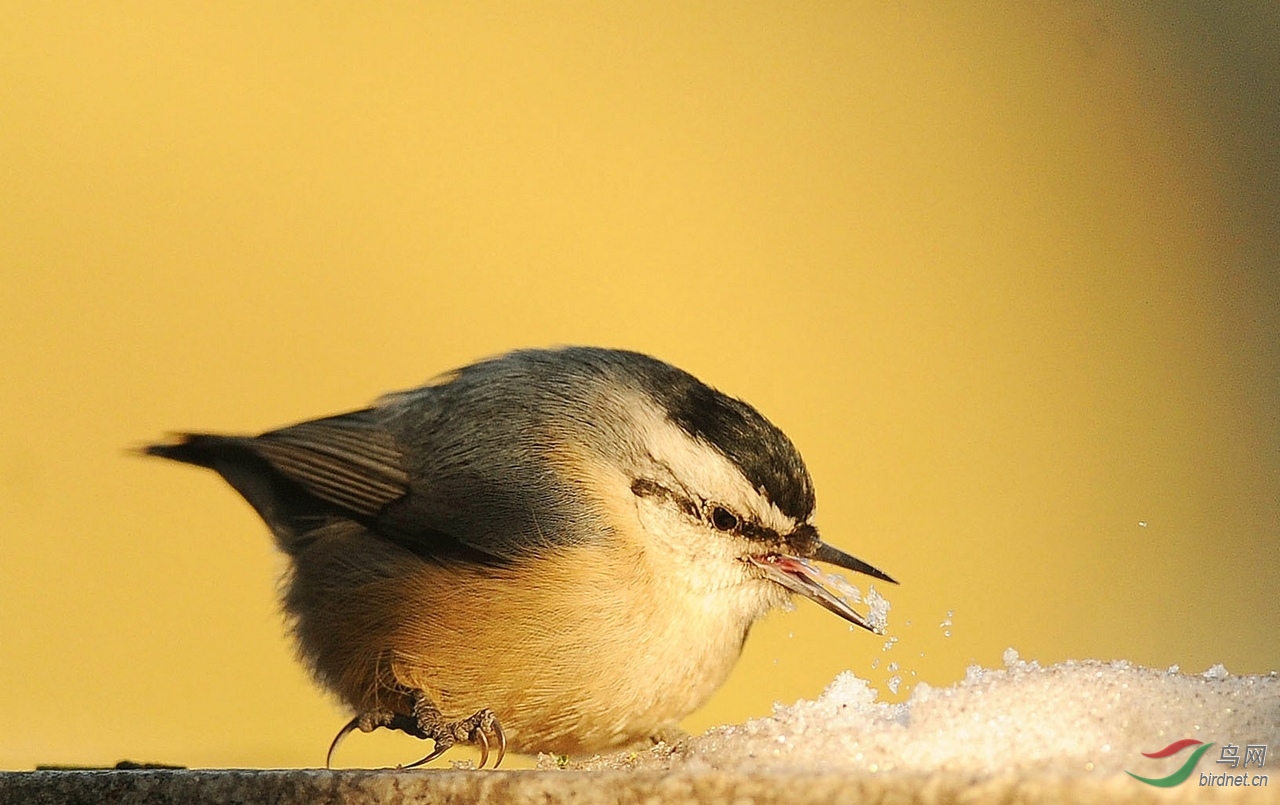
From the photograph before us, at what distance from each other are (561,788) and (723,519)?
531 millimetres

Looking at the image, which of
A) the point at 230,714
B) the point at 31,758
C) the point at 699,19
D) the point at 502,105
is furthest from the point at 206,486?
the point at 699,19

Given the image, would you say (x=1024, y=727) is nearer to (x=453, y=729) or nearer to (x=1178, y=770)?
(x=1178, y=770)

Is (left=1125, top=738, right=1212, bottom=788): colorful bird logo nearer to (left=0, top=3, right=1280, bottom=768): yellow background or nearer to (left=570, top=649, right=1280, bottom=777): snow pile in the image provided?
(left=570, top=649, right=1280, bottom=777): snow pile

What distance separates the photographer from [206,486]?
71.7 inches

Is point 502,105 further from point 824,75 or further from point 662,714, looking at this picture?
point 662,714

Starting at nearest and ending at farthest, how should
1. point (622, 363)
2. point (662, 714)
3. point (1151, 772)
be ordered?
point (1151, 772)
point (662, 714)
point (622, 363)

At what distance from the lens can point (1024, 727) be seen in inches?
31.5

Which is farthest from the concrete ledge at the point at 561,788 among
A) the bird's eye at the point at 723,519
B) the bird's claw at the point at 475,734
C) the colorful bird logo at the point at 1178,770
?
the bird's eye at the point at 723,519

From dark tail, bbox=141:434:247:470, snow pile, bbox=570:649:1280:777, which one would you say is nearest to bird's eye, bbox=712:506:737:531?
snow pile, bbox=570:649:1280:777

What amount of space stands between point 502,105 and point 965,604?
113cm

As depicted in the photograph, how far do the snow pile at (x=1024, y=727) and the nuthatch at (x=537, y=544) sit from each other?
126 millimetres

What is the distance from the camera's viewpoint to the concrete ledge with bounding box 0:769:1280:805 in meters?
0.62

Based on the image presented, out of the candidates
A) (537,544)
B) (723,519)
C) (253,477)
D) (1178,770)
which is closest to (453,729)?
(537,544)

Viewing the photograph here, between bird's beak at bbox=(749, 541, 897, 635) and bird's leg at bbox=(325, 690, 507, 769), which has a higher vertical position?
bird's beak at bbox=(749, 541, 897, 635)
